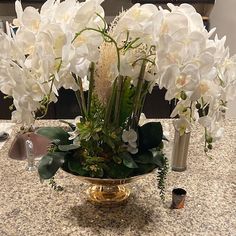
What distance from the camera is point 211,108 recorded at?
0.97 metres

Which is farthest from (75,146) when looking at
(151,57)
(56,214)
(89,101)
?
(151,57)

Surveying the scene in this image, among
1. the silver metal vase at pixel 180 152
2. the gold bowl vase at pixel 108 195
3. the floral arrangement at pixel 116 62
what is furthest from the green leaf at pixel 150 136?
the silver metal vase at pixel 180 152

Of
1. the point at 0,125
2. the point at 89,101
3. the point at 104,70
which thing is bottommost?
the point at 0,125

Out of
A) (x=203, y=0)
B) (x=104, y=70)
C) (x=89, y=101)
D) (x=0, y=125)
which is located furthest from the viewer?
(x=203, y=0)

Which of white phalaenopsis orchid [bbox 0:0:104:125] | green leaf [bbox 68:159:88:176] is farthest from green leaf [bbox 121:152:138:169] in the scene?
white phalaenopsis orchid [bbox 0:0:104:125]

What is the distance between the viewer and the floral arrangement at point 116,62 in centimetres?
84

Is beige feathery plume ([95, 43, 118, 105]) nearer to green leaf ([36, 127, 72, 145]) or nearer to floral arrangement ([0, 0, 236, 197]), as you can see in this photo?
floral arrangement ([0, 0, 236, 197])

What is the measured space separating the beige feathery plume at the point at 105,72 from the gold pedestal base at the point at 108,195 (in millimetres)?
337

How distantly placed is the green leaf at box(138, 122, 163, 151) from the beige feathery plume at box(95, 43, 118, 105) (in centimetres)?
16

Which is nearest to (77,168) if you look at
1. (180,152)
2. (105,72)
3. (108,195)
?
(108,195)

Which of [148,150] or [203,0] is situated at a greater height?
[203,0]

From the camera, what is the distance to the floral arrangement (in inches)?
32.9

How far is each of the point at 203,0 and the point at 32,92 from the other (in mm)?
2535

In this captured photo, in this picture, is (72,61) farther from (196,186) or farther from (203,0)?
(203,0)
